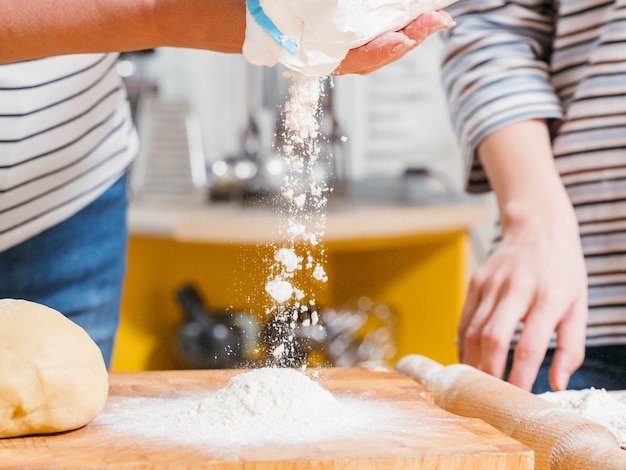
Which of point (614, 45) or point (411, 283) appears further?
point (411, 283)

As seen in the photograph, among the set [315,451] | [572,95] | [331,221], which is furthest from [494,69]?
[331,221]

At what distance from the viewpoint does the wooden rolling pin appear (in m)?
0.64

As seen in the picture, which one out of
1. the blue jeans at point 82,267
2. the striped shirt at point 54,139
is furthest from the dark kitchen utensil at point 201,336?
the striped shirt at point 54,139

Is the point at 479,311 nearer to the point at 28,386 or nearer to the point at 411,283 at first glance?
the point at 28,386

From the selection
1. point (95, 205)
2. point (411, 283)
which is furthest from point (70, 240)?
→ point (411, 283)

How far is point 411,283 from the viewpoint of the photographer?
253cm

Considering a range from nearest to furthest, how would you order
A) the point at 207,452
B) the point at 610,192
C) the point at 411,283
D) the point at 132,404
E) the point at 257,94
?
the point at 207,452, the point at 132,404, the point at 610,192, the point at 411,283, the point at 257,94

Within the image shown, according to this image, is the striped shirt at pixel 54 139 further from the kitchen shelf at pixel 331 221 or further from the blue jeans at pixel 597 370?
the kitchen shelf at pixel 331 221

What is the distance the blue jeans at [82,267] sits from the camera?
3.59 feet

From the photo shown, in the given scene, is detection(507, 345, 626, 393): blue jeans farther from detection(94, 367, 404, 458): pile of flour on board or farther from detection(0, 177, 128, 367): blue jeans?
detection(0, 177, 128, 367): blue jeans

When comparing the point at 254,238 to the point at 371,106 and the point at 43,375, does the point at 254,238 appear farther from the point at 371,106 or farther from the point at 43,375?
the point at 371,106

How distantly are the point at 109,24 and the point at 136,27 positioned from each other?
0.07 feet

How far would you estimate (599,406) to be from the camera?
2.63 feet

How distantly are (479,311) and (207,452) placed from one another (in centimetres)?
44
